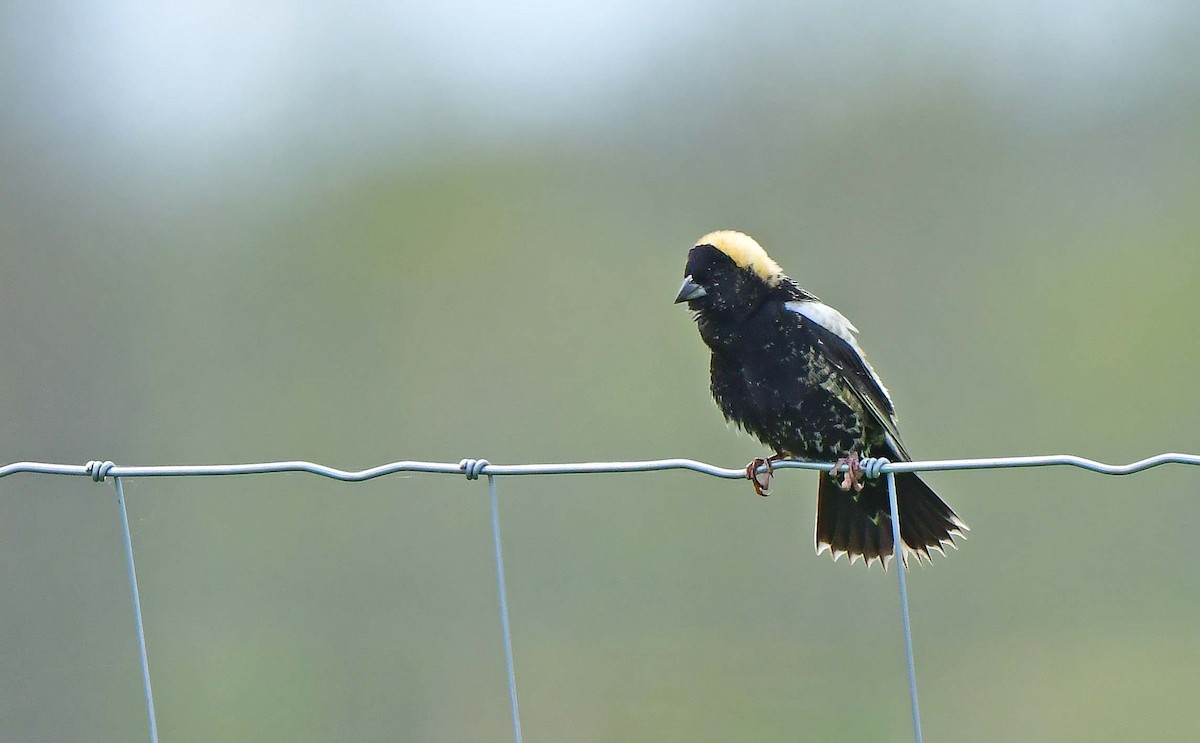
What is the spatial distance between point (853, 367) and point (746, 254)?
1.69ft

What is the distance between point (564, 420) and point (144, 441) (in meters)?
6.20

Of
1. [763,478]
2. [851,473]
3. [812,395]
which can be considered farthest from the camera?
[812,395]

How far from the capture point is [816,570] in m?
14.2

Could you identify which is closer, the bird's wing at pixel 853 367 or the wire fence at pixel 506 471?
the wire fence at pixel 506 471

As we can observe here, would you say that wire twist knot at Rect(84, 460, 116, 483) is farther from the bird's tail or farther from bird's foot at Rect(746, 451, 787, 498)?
the bird's tail

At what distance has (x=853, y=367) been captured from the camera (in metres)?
3.46

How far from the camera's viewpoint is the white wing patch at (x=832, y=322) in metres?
3.46

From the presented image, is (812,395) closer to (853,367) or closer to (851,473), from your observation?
(853,367)

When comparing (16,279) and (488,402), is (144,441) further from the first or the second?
(488,402)

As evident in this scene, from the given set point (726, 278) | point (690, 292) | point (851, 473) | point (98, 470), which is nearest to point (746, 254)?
point (726, 278)

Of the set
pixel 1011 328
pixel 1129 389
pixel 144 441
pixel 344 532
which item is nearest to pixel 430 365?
pixel 344 532

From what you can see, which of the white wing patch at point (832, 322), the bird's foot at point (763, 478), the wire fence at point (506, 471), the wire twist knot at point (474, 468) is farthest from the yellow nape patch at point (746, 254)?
the wire twist knot at point (474, 468)

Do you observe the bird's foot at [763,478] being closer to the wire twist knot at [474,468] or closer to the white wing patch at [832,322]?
the white wing patch at [832,322]

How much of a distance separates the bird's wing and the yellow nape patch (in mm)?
213
